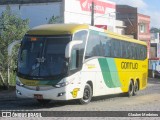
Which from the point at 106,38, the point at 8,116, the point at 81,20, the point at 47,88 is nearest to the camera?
the point at 8,116

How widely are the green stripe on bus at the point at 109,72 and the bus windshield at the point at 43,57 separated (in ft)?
11.2

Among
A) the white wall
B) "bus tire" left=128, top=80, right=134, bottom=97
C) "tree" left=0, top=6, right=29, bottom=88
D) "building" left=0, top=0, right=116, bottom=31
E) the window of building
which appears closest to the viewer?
"bus tire" left=128, top=80, right=134, bottom=97

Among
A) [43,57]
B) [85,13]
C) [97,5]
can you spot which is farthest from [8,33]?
[97,5]

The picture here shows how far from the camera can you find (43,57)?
708 inches

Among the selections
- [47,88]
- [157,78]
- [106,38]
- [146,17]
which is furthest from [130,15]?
[47,88]

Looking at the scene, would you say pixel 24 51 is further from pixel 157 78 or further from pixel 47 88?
pixel 157 78

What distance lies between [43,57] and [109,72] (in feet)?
17.2

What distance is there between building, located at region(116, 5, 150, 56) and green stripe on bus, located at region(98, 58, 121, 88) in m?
53.4

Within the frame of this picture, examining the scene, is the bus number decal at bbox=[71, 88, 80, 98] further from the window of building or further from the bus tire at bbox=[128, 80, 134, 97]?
the window of building

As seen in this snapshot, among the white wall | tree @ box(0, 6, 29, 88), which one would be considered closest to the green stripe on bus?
tree @ box(0, 6, 29, 88)

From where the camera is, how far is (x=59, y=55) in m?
17.8

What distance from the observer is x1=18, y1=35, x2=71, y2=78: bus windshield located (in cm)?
1777

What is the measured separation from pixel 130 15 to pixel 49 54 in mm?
62605

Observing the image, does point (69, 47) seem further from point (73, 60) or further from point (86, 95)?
point (86, 95)
